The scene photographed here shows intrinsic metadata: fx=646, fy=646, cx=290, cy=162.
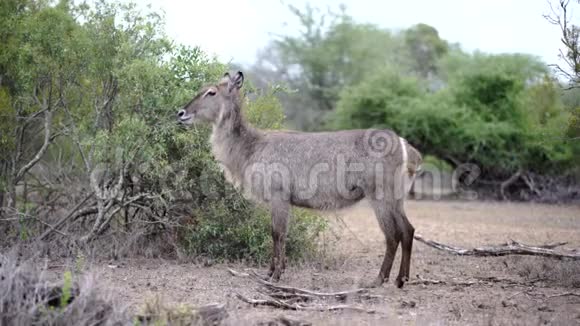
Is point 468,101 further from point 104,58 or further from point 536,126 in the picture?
point 104,58

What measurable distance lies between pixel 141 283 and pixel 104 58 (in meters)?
2.75

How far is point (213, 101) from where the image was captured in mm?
7527

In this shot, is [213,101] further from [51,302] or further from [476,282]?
[476,282]

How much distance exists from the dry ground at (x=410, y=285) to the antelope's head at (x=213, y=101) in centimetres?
178

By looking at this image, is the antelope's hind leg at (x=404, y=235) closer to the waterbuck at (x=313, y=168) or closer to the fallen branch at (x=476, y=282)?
the waterbuck at (x=313, y=168)

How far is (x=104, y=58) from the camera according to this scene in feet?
25.2

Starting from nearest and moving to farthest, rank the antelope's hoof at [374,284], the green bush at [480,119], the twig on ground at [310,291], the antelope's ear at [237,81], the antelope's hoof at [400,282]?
1. the twig on ground at [310,291]
2. the antelope's hoof at [400,282]
3. the antelope's hoof at [374,284]
4. the antelope's ear at [237,81]
5. the green bush at [480,119]

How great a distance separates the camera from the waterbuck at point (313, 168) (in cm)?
691

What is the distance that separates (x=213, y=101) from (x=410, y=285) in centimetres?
304

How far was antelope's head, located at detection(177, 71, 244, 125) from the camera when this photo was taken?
741 centimetres

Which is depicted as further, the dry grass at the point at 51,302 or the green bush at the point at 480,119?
the green bush at the point at 480,119

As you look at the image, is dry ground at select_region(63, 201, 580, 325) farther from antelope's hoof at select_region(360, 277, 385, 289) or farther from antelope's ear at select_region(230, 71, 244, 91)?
antelope's ear at select_region(230, 71, 244, 91)

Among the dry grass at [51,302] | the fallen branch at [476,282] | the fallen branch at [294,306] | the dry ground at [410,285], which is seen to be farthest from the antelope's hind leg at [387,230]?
the dry grass at [51,302]

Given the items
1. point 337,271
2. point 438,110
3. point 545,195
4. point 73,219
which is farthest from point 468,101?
point 73,219
